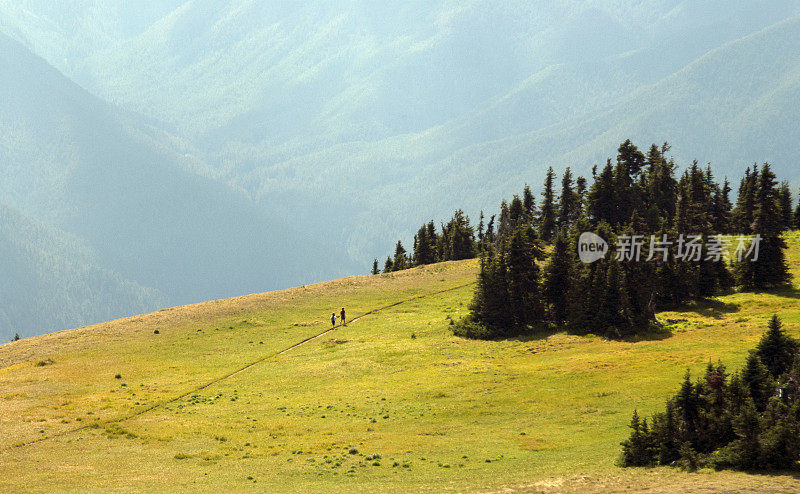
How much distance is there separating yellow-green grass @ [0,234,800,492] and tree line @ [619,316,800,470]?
1.57m

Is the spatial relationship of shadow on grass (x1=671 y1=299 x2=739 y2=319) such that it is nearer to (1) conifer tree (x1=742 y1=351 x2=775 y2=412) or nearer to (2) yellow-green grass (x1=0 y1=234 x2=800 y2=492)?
(2) yellow-green grass (x1=0 y1=234 x2=800 y2=492)

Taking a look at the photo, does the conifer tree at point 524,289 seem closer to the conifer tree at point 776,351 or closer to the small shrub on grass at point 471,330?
the small shrub on grass at point 471,330

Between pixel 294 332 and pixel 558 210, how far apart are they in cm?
7792

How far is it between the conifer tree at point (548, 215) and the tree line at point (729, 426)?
335 feet

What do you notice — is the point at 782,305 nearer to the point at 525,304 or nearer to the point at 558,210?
the point at 525,304

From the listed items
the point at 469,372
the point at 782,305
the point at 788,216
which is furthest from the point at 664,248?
the point at 788,216

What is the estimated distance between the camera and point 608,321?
72938 millimetres

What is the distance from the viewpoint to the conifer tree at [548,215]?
456 feet

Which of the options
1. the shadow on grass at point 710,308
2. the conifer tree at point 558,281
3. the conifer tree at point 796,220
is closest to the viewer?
the shadow on grass at point 710,308

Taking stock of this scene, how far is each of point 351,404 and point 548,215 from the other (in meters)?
97.2

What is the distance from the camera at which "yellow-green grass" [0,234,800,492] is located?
35.4 meters

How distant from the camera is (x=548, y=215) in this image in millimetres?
141125

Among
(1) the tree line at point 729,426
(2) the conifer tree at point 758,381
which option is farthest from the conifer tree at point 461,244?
(2) the conifer tree at point 758,381

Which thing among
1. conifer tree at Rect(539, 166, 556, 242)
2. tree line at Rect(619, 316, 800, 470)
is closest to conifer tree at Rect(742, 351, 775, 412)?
tree line at Rect(619, 316, 800, 470)
